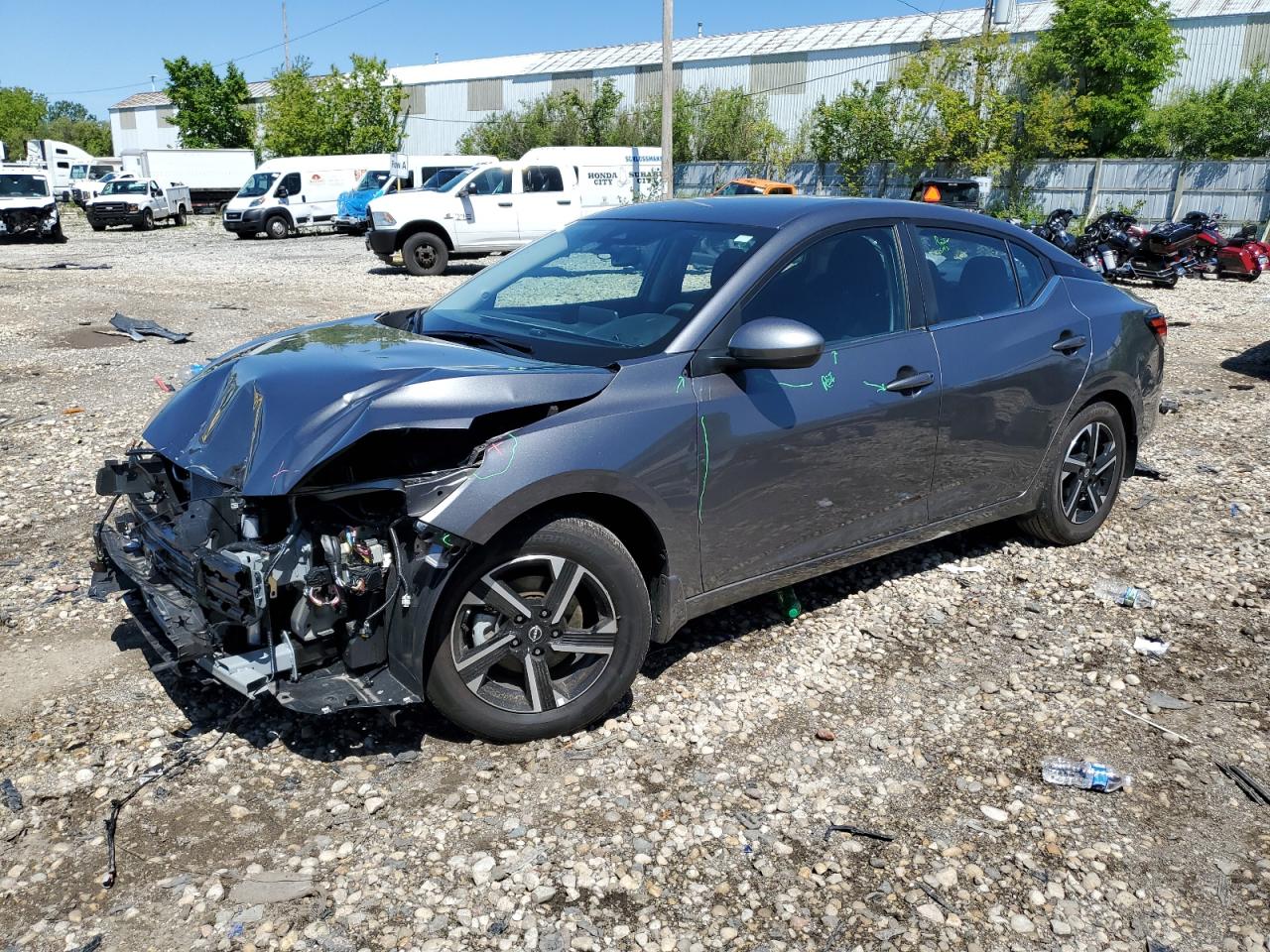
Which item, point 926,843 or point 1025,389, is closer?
point 926,843

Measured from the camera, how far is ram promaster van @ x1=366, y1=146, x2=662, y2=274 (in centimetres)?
1873

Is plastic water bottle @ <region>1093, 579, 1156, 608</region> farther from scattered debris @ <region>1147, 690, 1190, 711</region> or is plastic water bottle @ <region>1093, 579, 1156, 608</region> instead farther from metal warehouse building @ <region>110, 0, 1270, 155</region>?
metal warehouse building @ <region>110, 0, 1270, 155</region>

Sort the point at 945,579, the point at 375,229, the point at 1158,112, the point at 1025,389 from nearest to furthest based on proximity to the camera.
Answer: the point at 1025,389
the point at 945,579
the point at 375,229
the point at 1158,112

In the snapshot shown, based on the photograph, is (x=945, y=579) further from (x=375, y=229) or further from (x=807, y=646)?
(x=375, y=229)

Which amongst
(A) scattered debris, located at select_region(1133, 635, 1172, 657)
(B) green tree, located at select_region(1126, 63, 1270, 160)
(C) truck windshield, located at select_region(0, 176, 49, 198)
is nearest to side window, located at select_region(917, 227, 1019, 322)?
(A) scattered debris, located at select_region(1133, 635, 1172, 657)

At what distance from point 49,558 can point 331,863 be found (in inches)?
122

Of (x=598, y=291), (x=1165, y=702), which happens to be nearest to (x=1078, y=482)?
(x=1165, y=702)

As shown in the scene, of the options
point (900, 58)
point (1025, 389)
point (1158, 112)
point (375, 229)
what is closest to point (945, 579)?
point (1025, 389)

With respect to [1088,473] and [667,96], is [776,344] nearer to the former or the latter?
[1088,473]

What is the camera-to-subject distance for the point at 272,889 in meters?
2.81

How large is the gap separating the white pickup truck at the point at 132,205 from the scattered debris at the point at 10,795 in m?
33.9

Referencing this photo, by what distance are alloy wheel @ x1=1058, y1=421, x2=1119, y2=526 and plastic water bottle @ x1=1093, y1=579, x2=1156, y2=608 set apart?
1.40 feet

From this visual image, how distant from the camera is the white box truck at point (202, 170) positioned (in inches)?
1630

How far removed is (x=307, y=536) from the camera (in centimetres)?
315
